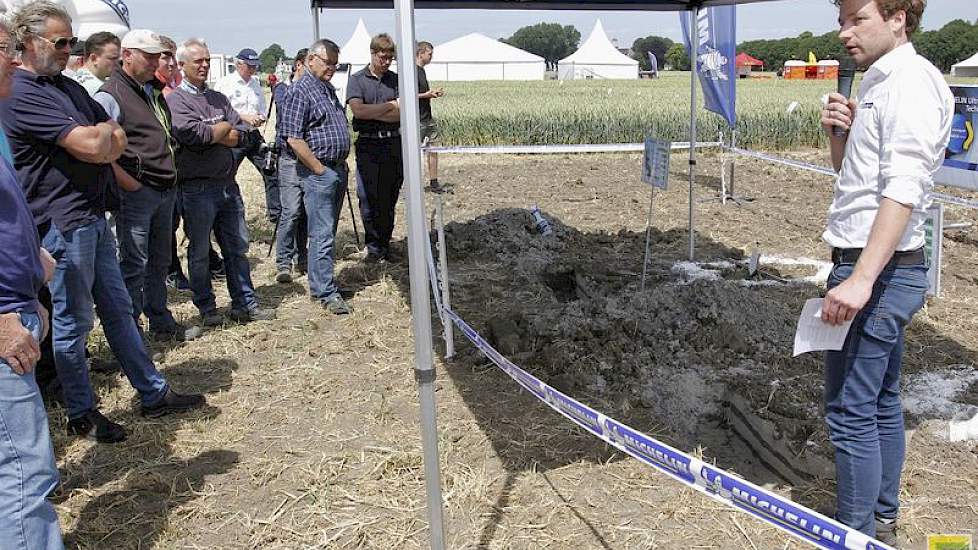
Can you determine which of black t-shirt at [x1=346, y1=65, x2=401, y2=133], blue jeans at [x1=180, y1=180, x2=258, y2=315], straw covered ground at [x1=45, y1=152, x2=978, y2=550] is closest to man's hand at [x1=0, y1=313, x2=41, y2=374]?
straw covered ground at [x1=45, y1=152, x2=978, y2=550]

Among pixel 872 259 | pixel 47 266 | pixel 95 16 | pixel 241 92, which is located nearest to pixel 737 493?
pixel 872 259

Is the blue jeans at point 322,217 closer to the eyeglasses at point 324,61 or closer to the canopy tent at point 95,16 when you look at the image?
the eyeglasses at point 324,61

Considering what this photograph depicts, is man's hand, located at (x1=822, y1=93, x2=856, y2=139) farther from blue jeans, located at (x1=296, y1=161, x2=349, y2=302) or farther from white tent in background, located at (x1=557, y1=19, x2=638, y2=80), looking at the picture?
white tent in background, located at (x1=557, y1=19, x2=638, y2=80)

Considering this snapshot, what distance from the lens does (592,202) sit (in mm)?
10453

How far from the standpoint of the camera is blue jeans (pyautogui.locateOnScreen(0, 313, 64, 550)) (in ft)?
7.54

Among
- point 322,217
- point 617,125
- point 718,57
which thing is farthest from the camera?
point 617,125

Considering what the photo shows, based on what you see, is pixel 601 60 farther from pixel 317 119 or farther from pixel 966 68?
pixel 317 119

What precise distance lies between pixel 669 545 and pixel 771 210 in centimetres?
756

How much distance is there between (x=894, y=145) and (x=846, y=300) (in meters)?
0.48

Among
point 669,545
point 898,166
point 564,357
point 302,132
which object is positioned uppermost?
point 302,132

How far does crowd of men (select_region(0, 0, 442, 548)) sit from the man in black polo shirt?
0.02 meters

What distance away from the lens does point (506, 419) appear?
13.3 feet

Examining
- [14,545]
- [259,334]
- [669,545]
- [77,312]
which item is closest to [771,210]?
[259,334]

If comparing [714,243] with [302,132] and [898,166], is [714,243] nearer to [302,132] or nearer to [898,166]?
[302,132]
